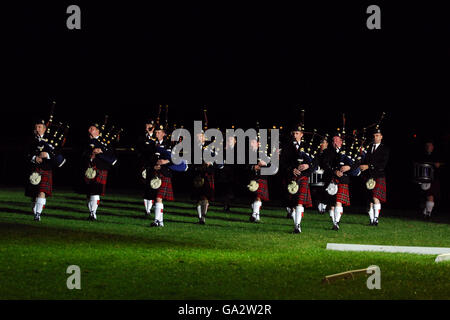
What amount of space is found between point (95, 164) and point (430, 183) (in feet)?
21.6

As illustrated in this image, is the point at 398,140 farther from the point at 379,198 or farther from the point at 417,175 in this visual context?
the point at 379,198

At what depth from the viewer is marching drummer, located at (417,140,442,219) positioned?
15.5 meters

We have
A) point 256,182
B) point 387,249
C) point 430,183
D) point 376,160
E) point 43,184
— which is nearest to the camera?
point 387,249

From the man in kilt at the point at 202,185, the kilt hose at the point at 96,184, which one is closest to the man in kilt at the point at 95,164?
the kilt hose at the point at 96,184

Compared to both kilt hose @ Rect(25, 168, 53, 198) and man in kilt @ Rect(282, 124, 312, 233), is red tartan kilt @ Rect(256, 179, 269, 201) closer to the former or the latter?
man in kilt @ Rect(282, 124, 312, 233)

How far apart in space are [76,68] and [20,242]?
1663cm

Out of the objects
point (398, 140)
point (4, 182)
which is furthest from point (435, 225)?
point (4, 182)

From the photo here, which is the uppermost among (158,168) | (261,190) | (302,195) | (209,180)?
(158,168)

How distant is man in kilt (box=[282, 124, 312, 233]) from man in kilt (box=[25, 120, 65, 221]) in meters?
3.85

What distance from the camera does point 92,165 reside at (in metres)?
13.6

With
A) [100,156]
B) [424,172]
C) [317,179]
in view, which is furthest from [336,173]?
[100,156]

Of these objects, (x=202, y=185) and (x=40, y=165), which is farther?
(x=202, y=185)

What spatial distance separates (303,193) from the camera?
1252cm

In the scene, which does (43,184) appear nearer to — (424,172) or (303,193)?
(303,193)
